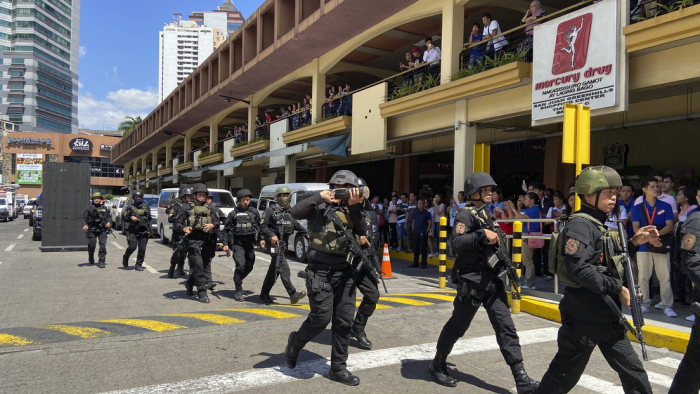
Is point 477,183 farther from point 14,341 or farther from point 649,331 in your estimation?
point 14,341

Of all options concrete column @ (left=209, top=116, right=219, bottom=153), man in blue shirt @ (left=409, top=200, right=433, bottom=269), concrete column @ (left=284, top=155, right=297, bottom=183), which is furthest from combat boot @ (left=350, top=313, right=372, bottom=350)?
concrete column @ (left=209, top=116, right=219, bottom=153)

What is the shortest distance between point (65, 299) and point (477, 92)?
30.5 feet

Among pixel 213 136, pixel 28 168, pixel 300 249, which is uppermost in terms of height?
pixel 213 136

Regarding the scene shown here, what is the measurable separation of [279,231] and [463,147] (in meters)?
6.41

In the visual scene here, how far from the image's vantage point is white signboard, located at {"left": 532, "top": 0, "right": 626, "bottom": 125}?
28.3 feet

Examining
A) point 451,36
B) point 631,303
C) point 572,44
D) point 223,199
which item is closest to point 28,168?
point 223,199

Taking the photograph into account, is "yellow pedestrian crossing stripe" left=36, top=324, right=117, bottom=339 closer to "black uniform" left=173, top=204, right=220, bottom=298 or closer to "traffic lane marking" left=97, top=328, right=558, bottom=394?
"traffic lane marking" left=97, top=328, right=558, bottom=394

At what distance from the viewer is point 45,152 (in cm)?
7331

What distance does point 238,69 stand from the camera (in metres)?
23.5

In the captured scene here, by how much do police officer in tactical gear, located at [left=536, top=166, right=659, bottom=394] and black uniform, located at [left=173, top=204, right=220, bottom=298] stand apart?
19.1 feet

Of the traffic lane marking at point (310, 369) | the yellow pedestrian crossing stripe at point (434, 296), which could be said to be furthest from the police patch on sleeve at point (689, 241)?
the yellow pedestrian crossing stripe at point (434, 296)

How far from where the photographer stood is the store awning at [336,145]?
1697cm

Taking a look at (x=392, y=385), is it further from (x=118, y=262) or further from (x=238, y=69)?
(x=238, y=69)

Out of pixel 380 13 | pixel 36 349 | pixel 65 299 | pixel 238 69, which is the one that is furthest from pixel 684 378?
pixel 238 69
